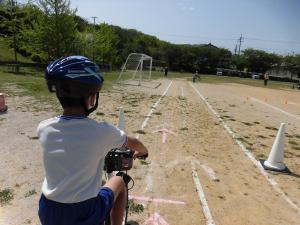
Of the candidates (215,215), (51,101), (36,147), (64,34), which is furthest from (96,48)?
(215,215)

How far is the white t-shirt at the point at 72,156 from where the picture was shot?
7.45 ft

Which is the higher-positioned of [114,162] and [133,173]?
[114,162]

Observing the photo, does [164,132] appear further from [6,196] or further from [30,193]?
[6,196]

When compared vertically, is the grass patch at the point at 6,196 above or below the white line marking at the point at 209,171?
above

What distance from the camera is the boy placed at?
88.7 inches

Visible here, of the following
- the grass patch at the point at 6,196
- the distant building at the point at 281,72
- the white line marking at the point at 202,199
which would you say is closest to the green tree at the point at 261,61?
the distant building at the point at 281,72

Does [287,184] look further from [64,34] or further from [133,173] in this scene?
[64,34]

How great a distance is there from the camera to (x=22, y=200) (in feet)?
16.2

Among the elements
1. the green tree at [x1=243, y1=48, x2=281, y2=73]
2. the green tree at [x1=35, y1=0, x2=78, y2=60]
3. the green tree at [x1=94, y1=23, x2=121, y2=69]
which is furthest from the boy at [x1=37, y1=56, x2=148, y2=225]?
the green tree at [x1=243, y1=48, x2=281, y2=73]

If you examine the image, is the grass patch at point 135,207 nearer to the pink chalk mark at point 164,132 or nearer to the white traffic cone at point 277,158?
the white traffic cone at point 277,158

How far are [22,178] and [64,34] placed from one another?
3144 cm

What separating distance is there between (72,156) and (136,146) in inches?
24.0

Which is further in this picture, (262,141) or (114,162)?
(262,141)

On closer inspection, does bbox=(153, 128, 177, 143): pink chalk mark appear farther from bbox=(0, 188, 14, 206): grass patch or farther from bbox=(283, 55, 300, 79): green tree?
bbox=(283, 55, 300, 79): green tree
